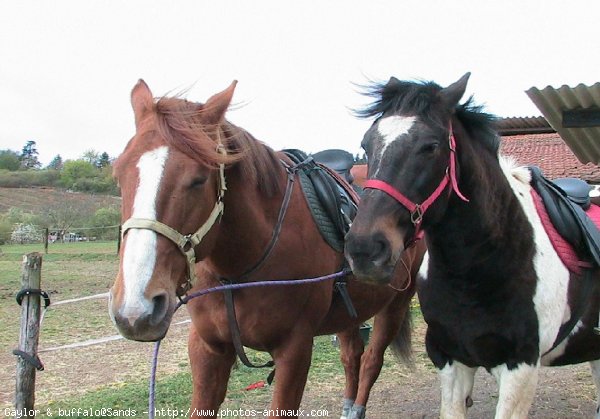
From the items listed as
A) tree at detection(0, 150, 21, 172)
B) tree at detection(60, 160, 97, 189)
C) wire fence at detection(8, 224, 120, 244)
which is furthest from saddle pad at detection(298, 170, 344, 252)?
tree at detection(0, 150, 21, 172)

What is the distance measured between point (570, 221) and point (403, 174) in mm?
1209

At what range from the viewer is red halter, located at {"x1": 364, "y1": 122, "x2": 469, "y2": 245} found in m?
2.10

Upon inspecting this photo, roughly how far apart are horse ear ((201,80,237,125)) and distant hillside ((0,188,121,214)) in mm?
50356

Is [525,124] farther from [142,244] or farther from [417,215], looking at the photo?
[142,244]

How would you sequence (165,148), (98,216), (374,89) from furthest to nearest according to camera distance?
(98,216)
(374,89)
(165,148)

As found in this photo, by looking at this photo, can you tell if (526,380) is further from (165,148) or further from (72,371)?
(72,371)

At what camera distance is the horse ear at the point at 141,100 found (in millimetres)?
2230

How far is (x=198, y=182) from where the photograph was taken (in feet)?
Answer: 6.76

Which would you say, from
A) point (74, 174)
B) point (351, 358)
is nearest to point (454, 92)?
point (351, 358)

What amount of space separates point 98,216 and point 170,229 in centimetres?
3565

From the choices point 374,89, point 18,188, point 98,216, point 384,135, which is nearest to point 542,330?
point 384,135

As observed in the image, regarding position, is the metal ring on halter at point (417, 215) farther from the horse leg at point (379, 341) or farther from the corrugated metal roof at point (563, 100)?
the corrugated metal roof at point (563, 100)

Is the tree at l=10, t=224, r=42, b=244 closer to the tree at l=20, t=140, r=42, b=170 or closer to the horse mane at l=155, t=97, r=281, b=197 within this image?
the horse mane at l=155, t=97, r=281, b=197

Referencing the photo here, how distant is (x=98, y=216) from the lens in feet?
116
